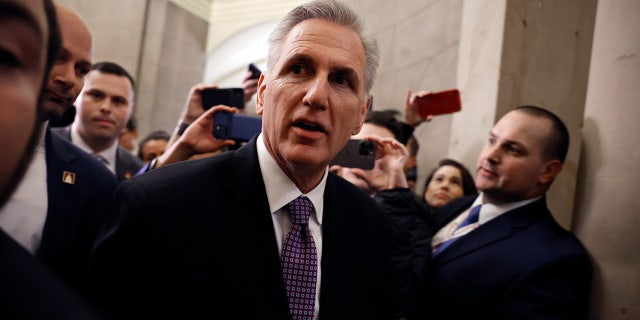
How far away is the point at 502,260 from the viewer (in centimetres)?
193

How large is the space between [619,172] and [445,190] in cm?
129

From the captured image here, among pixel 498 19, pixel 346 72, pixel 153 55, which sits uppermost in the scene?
pixel 153 55

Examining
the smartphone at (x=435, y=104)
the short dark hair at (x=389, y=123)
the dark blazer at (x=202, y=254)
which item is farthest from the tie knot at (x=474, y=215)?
the dark blazer at (x=202, y=254)

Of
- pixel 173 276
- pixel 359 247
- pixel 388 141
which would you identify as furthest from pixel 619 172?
pixel 173 276

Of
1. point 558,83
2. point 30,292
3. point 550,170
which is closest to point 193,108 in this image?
point 550,170

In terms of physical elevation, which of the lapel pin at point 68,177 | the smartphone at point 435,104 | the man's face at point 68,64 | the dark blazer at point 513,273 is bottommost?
the dark blazer at point 513,273

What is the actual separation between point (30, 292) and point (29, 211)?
3.86 feet

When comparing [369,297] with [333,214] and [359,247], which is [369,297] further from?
[333,214]

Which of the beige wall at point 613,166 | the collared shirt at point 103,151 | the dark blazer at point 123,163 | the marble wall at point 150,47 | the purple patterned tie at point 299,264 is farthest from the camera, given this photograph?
the marble wall at point 150,47

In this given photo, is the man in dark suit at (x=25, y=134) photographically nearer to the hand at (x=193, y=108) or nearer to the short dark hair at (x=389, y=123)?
the hand at (x=193, y=108)

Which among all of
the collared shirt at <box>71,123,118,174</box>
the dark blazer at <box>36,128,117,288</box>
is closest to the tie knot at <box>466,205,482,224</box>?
the dark blazer at <box>36,128,117,288</box>

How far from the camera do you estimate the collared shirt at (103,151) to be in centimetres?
293

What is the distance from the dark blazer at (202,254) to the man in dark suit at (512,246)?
0.71 m

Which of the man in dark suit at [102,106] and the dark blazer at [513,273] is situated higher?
the man in dark suit at [102,106]
